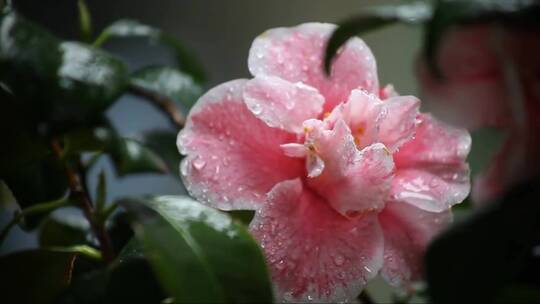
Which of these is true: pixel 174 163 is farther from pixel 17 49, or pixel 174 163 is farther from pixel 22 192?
pixel 17 49

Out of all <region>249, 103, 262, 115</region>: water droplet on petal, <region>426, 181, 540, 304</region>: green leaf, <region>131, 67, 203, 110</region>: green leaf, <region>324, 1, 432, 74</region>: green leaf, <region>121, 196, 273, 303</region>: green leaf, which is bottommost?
<region>121, 196, 273, 303</region>: green leaf

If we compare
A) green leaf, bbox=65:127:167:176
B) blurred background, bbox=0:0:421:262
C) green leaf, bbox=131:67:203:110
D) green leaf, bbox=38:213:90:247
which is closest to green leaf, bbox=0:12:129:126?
green leaf, bbox=65:127:167:176

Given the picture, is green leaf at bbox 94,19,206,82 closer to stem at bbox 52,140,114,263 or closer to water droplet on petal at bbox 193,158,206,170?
stem at bbox 52,140,114,263

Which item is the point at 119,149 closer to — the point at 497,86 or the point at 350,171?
the point at 350,171

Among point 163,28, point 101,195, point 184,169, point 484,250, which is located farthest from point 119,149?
point 163,28

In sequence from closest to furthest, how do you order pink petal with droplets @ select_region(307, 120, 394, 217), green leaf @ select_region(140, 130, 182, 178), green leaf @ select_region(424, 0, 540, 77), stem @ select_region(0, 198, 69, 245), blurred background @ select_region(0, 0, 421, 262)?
green leaf @ select_region(424, 0, 540, 77) → pink petal with droplets @ select_region(307, 120, 394, 217) → stem @ select_region(0, 198, 69, 245) → green leaf @ select_region(140, 130, 182, 178) → blurred background @ select_region(0, 0, 421, 262)

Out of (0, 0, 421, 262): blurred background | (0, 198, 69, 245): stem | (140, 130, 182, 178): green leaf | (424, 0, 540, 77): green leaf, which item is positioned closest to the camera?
(424, 0, 540, 77): green leaf

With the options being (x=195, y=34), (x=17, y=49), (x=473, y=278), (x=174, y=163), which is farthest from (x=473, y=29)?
(x=195, y=34)
